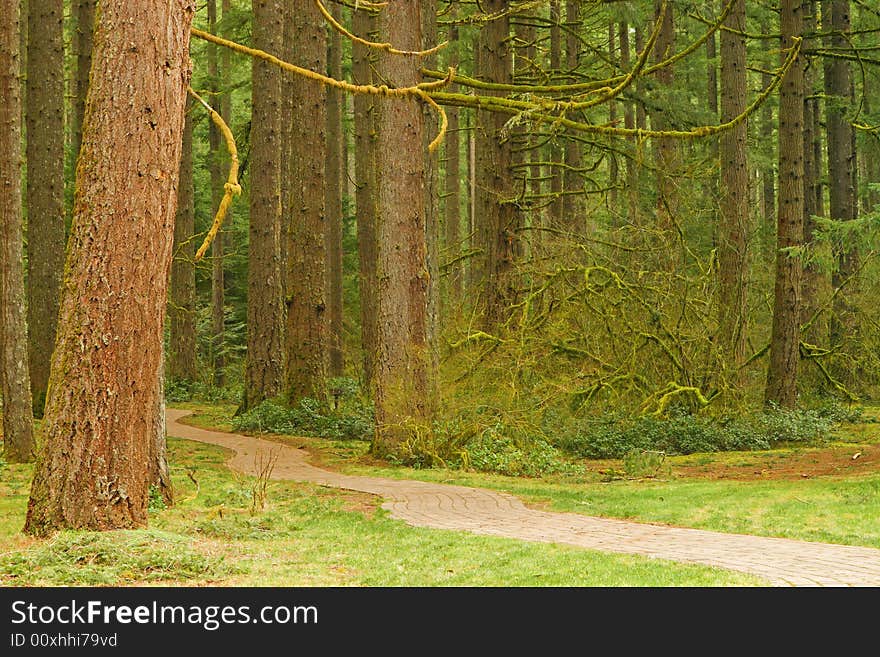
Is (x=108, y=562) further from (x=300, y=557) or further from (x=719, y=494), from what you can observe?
(x=719, y=494)

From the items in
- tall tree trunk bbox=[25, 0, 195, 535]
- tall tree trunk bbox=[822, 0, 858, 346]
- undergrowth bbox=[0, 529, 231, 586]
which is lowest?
undergrowth bbox=[0, 529, 231, 586]

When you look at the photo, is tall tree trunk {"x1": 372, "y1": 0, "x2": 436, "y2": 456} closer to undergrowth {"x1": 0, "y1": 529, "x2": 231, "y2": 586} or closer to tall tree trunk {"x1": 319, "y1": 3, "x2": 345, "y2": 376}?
undergrowth {"x1": 0, "y1": 529, "x2": 231, "y2": 586}

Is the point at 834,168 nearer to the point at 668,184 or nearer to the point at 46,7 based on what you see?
the point at 668,184

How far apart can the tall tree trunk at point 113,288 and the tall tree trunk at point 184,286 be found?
19809 mm

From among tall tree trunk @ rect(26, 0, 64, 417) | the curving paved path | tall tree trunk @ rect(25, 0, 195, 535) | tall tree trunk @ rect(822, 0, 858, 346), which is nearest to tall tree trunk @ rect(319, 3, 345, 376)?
tall tree trunk @ rect(26, 0, 64, 417)

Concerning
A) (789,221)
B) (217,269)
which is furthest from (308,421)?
(217,269)

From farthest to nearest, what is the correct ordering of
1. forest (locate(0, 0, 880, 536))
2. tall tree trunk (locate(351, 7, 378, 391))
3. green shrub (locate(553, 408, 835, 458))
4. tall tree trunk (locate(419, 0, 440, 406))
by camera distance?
1. tall tree trunk (locate(351, 7, 378, 391))
2. green shrub (locate(553, 408, 835, 458))
3. tall tree trunk (locate(419, 0, 440, 406))
4. forest (locate(0, 0, 880, 536))

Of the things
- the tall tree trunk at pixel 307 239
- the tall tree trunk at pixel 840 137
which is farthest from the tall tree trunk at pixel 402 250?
the tall tree trunk at pixel 840 137

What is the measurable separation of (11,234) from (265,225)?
8.21 metres

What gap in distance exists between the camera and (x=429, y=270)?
15117 millimetres

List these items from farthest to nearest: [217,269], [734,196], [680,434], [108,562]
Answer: [217,269]
[734,196]
[680,434]
[108,562]

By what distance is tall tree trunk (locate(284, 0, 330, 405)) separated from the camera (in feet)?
65.3

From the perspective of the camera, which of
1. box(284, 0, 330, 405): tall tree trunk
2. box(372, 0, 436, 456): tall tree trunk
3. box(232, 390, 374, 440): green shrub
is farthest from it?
box(284, 0, 330, 405): tall tree trunk

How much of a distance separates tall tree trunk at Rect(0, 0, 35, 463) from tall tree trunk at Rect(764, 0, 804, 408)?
42.6ft
